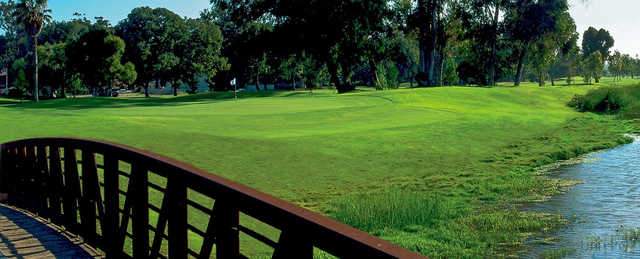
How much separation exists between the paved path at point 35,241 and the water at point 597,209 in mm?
7241

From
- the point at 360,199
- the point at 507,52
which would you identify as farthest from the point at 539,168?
the point at 507,52

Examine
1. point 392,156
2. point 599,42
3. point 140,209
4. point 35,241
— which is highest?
point 599,42

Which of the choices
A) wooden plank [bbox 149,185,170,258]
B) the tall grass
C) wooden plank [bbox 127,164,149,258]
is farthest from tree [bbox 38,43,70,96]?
wooden plank [bbox 149,185,170,258]

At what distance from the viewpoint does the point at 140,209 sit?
596 centimetres

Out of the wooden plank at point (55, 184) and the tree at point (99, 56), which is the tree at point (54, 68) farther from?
the wooden plank at point (55, 184)

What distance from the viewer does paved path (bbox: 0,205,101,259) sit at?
278 inches

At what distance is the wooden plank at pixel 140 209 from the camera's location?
5738 mm

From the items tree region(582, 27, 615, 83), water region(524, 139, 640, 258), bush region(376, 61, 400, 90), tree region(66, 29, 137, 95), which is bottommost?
water region(524, 139, 640, 258)

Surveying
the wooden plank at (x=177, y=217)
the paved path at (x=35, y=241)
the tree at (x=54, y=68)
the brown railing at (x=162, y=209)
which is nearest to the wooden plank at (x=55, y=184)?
the brown railing at (x=162, y=209)

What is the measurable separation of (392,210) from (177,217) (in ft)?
26.0

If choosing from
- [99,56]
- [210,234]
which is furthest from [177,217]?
[99,56]

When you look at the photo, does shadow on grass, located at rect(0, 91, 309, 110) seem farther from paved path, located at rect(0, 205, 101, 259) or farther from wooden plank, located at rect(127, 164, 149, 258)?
wooden plank, located at rect(127, 164, 149, 258)

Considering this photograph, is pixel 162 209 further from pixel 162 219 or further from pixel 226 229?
pixel 226 229

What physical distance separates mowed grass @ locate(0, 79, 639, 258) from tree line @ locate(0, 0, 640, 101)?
24.1 m
